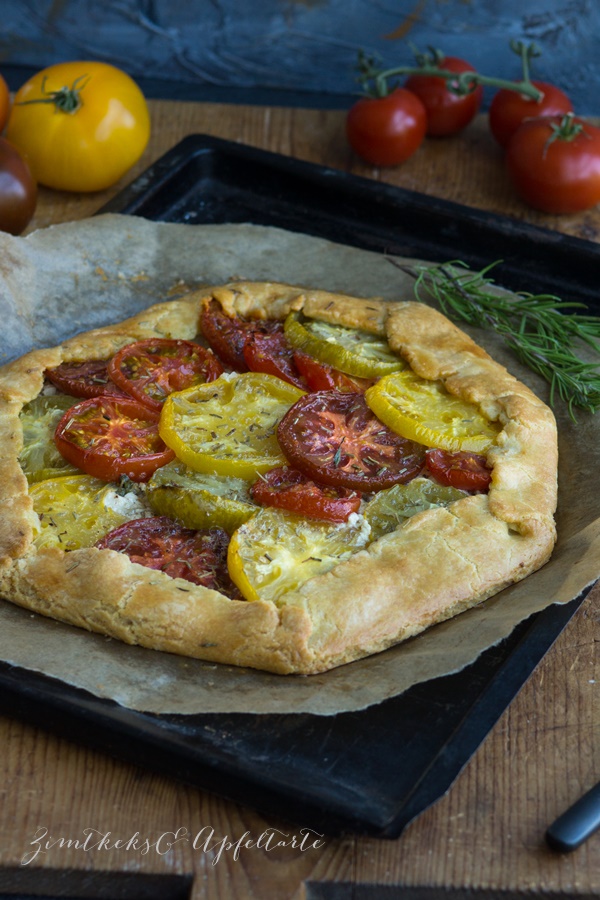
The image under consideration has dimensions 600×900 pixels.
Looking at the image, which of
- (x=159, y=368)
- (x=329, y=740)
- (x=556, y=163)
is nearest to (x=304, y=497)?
(x=329, y=740)

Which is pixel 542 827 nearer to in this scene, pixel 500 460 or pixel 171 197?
pixel 500 460

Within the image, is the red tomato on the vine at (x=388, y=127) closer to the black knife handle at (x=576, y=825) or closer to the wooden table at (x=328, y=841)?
the wooden table at (x=328, y=841)

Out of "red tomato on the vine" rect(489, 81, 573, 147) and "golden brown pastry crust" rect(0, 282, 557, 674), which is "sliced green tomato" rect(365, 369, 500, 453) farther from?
"red tomato on the vine" rect(489, 81, 573, 147)

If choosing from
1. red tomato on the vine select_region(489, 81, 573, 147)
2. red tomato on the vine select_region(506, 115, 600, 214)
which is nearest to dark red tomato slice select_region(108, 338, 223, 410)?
red tomato on the vine select_region(506, 115, 600, 214)

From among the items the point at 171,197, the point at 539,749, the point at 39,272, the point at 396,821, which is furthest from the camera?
the point at 171,197

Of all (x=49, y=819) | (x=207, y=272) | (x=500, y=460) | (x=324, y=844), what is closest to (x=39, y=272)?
(x=207, y=272)

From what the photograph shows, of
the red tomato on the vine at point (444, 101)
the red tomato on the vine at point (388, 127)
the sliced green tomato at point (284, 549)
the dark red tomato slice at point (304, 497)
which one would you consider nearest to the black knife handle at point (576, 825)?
the sliced green tomato at point (284, 549)
